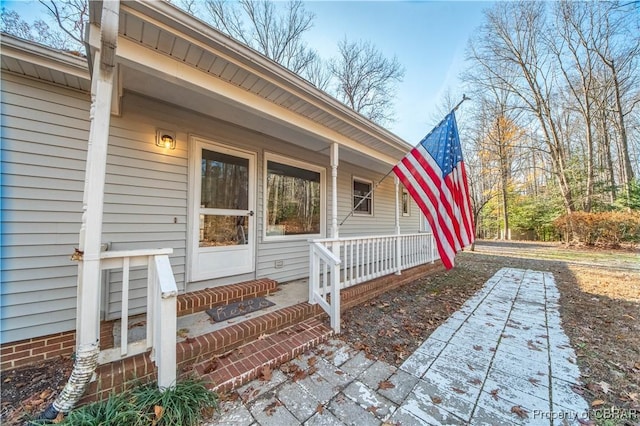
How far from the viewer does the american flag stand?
142 inches

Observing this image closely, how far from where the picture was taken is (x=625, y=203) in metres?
11.6

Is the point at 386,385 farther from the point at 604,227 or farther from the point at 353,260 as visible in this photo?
the point at 604,227

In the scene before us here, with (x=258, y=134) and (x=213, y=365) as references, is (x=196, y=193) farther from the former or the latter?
(x=213, y=365)

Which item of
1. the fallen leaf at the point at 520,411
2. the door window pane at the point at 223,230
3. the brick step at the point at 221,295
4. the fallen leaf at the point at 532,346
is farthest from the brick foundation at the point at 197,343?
Answer: the fallen leaf at the point at 532,346

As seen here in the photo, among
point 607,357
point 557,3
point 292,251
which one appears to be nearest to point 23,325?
point 292,251

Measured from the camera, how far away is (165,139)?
316cm

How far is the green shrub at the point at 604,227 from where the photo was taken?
10.4m

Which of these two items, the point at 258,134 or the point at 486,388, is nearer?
the point at 486,388

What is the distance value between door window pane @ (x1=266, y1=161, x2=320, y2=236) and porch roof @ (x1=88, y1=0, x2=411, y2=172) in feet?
2.27

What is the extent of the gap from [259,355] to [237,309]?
88cm

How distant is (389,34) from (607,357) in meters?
8.56

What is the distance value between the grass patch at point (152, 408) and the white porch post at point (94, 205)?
1.34ft

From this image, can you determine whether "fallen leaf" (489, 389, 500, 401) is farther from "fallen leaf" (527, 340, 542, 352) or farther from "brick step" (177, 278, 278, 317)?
"brick step" (177, 278, 278, 317)

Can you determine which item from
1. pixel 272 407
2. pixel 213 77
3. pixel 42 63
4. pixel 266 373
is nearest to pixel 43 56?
→ pixel 42 63
